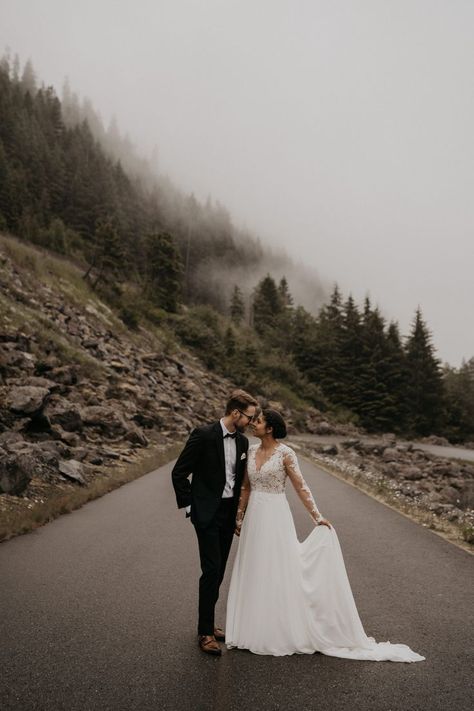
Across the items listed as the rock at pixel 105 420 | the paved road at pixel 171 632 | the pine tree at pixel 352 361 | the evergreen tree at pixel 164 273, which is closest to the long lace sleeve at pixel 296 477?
the paved road at pixel 171 632

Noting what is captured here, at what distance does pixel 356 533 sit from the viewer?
924cm

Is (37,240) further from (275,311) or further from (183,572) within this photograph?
(183,572)

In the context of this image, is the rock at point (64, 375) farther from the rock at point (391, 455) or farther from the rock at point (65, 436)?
the rock at point (391, 455)

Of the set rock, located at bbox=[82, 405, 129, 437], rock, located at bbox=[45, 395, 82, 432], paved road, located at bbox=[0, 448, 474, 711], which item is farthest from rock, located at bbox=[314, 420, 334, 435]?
paved road, located at bbox=[0, 448, 474, 711]

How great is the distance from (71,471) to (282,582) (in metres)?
9.39

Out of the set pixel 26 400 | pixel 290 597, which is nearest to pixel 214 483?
pixel 290 597

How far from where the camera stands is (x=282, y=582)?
14.6 ft

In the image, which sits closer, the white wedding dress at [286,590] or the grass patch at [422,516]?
the white wedding dress at [286,590]

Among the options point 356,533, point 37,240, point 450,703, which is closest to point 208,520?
point 450,703

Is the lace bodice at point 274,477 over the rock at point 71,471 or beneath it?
over

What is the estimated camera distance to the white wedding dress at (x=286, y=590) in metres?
4.21

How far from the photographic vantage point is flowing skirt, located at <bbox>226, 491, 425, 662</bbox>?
421cm

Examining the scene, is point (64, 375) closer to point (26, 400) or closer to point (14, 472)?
point (26, 400)

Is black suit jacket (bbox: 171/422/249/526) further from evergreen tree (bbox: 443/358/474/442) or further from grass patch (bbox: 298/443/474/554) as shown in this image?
evergreen tree (bbox: 443/358/474/442)
